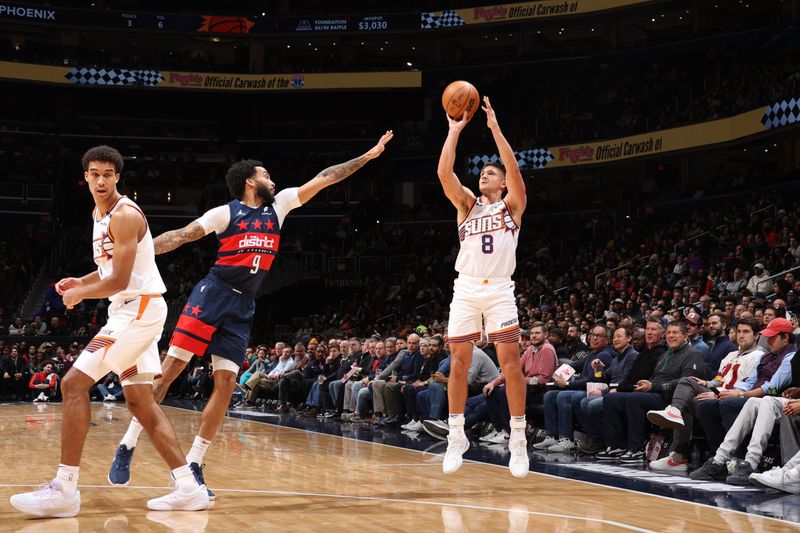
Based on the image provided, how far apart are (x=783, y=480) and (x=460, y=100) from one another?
3.64 meters

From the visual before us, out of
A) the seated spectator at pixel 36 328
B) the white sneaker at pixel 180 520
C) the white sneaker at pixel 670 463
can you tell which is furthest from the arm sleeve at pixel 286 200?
the seated spectator at pixel 36 328

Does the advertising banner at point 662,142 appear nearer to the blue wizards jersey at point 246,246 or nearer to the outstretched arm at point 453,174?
the outstretched arm at point 453,174

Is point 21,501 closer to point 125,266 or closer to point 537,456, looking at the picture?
point 125,266

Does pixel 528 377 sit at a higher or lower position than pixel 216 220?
lower

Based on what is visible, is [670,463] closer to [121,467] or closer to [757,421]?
[757,421]

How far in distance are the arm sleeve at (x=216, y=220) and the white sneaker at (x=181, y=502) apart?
1.71 meters

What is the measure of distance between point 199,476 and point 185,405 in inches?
492

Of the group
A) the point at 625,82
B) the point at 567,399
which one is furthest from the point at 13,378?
the point at 625,82

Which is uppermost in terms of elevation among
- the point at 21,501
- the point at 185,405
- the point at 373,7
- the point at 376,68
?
the point at 373,7

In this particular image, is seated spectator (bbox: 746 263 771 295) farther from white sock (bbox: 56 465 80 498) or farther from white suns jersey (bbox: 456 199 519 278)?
white sock (bbox: 56 465 80 498)

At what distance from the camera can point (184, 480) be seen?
523cm

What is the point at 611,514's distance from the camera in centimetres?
544

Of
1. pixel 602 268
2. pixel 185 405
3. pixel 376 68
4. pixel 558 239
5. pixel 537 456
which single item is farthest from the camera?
pixel 376 68

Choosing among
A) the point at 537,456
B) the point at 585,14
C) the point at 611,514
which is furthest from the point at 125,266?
the point at 585,14
